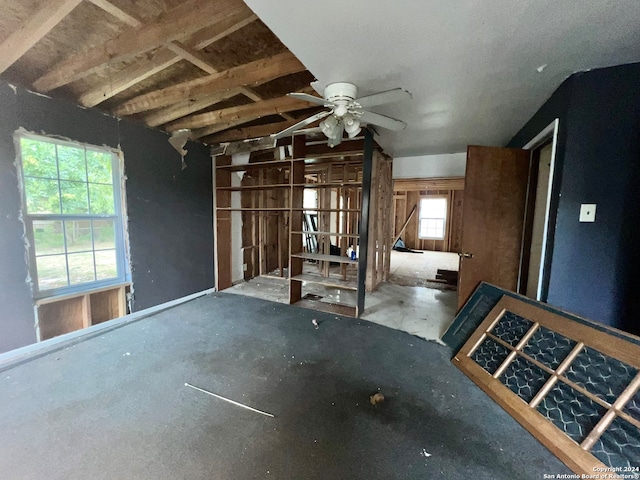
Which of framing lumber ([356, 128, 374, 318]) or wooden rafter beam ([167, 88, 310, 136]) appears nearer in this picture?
wooden rafter beam ([167, 88, 310, 136])

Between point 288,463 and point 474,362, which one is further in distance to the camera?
point 474,362

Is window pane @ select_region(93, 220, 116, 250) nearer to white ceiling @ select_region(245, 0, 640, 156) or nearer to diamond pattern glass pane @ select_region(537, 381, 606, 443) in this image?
white ceiling @ select_region(245, 0, 640, 156)

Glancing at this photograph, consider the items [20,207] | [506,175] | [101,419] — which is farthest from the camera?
[506,175]

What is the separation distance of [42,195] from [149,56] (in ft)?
5.68

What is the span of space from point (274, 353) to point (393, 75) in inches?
102

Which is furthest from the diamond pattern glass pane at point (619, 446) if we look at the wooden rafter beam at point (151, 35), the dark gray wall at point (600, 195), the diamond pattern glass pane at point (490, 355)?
the wooden rafter beam at point (151, 35)

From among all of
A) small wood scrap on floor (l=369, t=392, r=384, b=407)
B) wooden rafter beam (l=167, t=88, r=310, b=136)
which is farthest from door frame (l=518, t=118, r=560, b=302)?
wooden rafter beam (l=167, t=88, r=310, b=136)

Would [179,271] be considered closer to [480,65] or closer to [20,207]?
[20,207]

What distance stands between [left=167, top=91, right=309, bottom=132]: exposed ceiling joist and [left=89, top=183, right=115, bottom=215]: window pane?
114 centimetres

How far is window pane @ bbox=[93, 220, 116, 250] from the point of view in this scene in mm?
2818

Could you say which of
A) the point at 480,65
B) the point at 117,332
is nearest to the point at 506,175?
the point at 480,65

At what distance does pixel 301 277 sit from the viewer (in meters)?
3.62

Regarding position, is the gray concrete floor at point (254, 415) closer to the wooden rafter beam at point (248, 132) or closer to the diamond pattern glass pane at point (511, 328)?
the diamond pattern glass pane at point (511, 328)

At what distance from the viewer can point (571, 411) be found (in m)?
1.44
